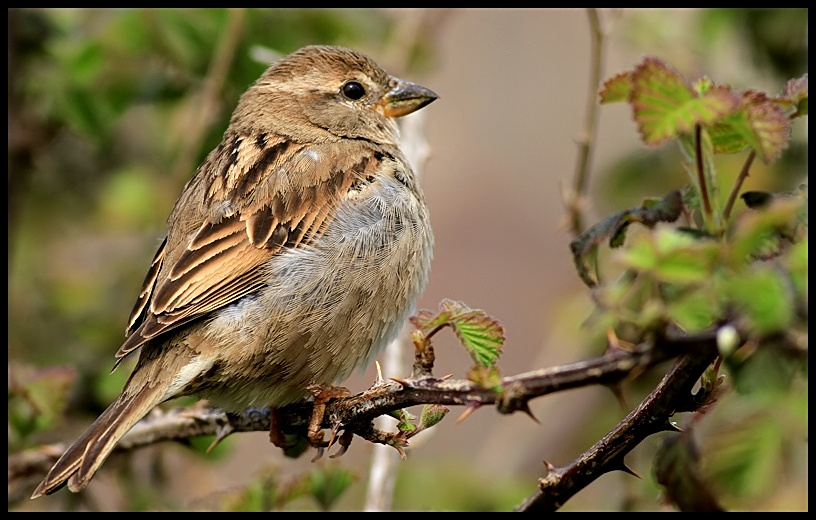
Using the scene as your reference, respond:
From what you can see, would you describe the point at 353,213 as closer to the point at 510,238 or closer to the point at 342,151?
the point at 342,151

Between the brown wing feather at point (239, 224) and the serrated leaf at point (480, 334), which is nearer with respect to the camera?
the serrated leaf at point (480, 334)

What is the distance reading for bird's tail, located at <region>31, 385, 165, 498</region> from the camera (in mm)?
2785

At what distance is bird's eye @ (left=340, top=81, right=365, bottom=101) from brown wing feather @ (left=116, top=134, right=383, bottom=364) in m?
0.55

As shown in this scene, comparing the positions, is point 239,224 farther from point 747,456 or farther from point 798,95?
point 747,456

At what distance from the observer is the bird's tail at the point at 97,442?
9.14 ft

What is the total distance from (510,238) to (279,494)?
17.3ft

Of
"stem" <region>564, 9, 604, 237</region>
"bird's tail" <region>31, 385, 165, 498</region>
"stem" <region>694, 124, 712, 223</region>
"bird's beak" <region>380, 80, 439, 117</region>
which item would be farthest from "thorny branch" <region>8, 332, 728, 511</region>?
"bird's beak" <region>380, 80, 439, 117</region>

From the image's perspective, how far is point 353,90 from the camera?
4316mm

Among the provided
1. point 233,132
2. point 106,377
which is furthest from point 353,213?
point 106,377

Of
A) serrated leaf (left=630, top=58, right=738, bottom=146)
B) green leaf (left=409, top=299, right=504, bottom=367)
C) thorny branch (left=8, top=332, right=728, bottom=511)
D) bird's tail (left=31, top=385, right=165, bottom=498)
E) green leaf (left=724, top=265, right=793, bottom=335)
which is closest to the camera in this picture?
green leaf (left=724, top=265, right=793, bottom=335)

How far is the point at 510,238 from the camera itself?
8188mm

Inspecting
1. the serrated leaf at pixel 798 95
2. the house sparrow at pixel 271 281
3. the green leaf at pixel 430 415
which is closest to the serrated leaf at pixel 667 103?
the serrated leaf at pixel 798 95

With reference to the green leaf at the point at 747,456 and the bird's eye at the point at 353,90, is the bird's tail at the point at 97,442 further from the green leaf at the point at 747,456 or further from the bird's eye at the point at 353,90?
the green leaf at the point at 747,456

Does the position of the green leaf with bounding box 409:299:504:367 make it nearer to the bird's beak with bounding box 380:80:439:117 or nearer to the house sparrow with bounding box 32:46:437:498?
the house sparrow with bounding box 32:46:437:498
